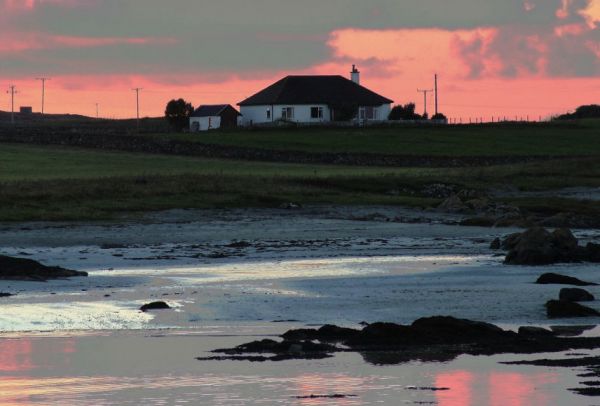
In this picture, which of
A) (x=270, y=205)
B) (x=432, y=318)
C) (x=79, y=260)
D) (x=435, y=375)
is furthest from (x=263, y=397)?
(x=270, y=205)

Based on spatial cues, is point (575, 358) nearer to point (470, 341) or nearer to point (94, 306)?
point (470, 341)

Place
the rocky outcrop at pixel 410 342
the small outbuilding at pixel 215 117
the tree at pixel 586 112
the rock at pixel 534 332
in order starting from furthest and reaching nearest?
the tree at pixel 586 112 → the small outbuilding at pixel 215 117 → the rock at pixel 534 332 → the rocky outcrop at pixel 410 342

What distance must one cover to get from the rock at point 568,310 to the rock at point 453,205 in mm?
32117

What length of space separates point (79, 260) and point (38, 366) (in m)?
17.1

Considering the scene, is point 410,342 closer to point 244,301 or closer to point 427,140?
point 244,301

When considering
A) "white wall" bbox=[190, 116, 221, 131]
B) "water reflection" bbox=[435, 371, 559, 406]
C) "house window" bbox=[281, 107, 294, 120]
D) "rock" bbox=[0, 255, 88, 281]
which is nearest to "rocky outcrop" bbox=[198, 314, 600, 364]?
"water reflection" bbox=[435, 371, 559, 406]

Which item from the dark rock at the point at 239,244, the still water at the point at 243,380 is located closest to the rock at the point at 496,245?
the dark rock at the point at 239,244

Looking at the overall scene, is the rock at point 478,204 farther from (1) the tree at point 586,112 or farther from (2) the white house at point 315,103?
(1) the tree at point 586,112

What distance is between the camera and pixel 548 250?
122 ft

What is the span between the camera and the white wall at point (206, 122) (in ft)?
469

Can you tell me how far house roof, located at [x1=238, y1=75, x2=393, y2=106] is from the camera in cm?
13912

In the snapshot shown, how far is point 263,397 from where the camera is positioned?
17812mm

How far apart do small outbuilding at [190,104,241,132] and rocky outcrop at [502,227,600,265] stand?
343 feet

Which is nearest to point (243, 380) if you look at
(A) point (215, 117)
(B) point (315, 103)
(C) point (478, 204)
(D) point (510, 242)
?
(D) point (510, 242)
